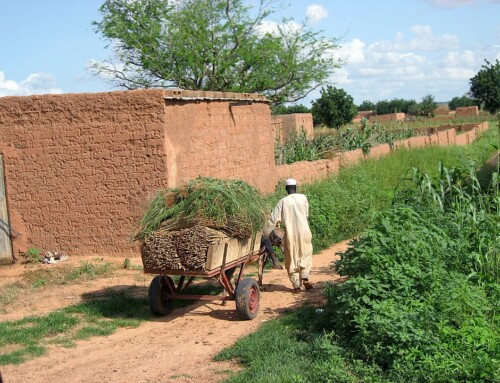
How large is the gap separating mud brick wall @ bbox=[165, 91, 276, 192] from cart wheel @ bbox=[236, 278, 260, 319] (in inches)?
130

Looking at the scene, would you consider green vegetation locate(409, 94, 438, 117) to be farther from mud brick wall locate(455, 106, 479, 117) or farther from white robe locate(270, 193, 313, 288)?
white robe locate(270, 193, 313, 288)

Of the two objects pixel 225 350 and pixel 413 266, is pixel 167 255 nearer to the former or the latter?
pixel 225 350

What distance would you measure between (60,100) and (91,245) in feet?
8.02

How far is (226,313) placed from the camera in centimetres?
864

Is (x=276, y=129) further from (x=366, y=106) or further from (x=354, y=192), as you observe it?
(x=366, y=106)

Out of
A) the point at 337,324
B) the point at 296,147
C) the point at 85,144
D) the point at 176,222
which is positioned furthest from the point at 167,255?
the point at 296,147

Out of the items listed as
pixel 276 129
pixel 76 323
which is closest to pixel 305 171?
pixel 276 129

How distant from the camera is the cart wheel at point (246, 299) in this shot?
8.06 m

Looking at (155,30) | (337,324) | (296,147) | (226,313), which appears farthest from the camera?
(155,30)

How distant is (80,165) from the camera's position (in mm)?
11484

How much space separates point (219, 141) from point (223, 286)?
4849mm

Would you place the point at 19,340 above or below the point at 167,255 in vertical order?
below

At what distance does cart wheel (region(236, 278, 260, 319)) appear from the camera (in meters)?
8.06

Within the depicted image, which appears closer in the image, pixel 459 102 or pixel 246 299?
pixel 246 299
